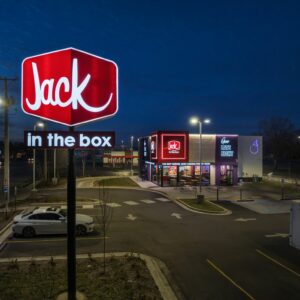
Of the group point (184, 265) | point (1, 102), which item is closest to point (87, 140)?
point (184, 265)

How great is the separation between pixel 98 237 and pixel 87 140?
11.5 metres

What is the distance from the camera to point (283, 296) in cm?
1228

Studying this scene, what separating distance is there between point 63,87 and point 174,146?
1397 inches

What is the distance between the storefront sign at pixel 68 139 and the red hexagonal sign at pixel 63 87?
0.34 metres

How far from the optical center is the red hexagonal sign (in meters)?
9.73

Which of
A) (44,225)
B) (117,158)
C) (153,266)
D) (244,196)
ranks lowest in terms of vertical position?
(153,266)

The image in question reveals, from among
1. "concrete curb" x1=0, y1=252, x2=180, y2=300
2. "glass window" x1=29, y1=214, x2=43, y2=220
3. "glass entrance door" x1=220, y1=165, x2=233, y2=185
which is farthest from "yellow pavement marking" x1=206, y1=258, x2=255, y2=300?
"glass entrance door" x1=220, y1=165, x2=233, y2=185

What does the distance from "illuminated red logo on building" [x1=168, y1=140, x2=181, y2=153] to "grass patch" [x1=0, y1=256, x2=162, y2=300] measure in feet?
97.4

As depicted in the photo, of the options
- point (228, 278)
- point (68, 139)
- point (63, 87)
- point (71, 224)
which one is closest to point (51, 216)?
point (228, 278)

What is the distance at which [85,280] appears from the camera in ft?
41.9

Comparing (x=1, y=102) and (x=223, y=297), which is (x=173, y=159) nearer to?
(x=1, y=102)

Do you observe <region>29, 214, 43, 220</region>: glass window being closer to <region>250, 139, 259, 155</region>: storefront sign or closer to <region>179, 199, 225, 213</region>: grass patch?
<region>179, 199, 225, 213</region>: grass patch

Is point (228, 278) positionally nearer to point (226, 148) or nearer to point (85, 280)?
point (85, 280)

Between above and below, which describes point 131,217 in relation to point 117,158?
below
